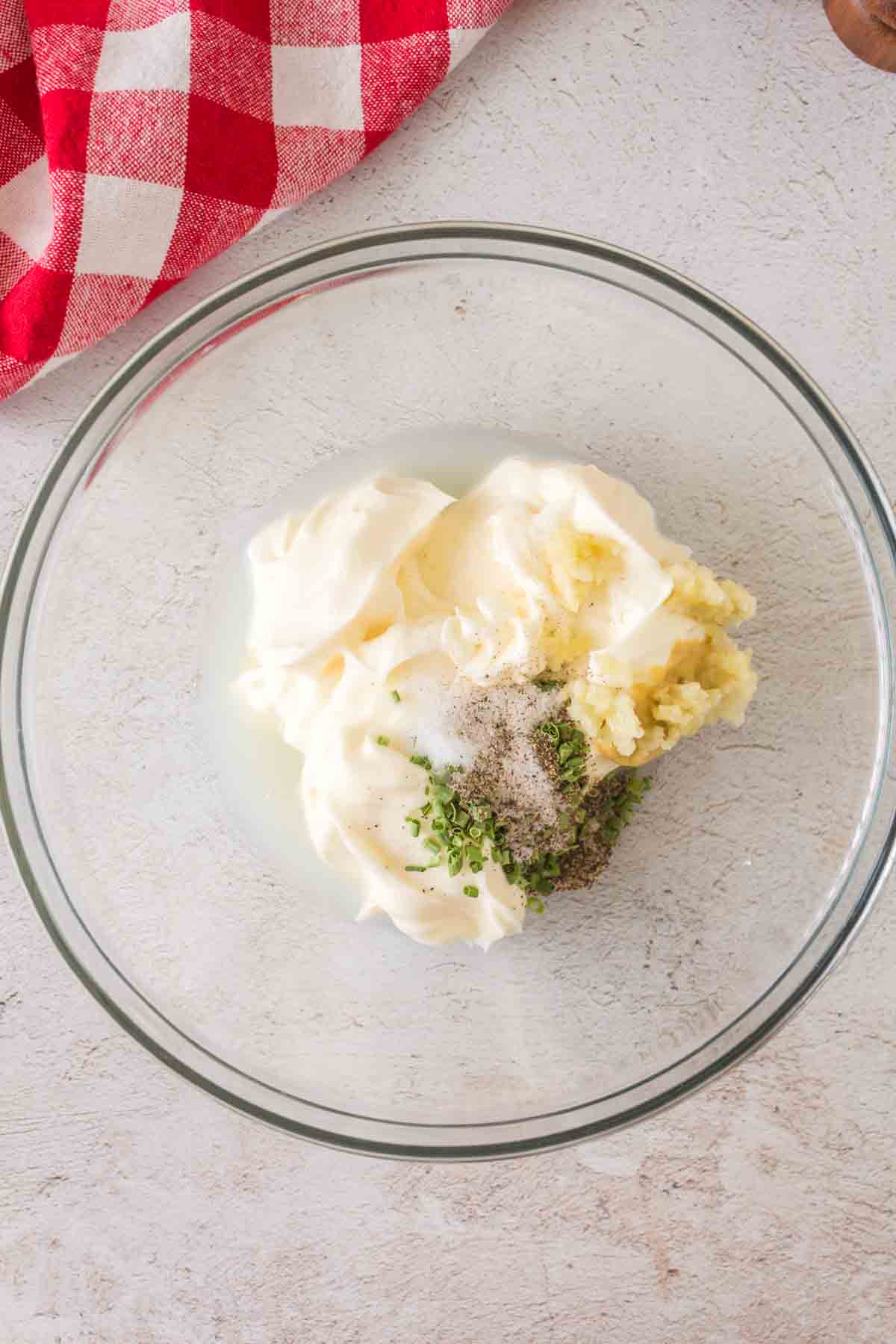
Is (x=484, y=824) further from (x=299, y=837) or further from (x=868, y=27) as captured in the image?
(x=868, y=27)

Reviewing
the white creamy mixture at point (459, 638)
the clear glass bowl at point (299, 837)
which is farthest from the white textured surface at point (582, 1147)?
the white creamy mixture at point (459, 638)

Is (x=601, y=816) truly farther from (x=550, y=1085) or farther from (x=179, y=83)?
(x=179, y=83)

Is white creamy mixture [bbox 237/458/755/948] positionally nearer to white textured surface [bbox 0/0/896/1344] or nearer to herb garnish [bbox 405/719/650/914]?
herb garnish [bbox 405/719/650/914]

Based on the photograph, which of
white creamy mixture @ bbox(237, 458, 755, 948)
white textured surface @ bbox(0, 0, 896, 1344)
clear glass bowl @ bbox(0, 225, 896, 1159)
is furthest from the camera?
white textured surface @ bbox(0, 0, 896, 1344)

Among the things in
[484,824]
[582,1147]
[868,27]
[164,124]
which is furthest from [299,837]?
[868,27]

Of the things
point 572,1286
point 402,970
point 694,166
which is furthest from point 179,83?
point 572,1286

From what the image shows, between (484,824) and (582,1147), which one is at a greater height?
(484,824)

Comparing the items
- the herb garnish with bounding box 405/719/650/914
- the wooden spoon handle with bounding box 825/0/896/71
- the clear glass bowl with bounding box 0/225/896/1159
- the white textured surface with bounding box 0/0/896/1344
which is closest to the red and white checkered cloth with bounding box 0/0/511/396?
the white textured surface with bounding box 0/0/896/1344
